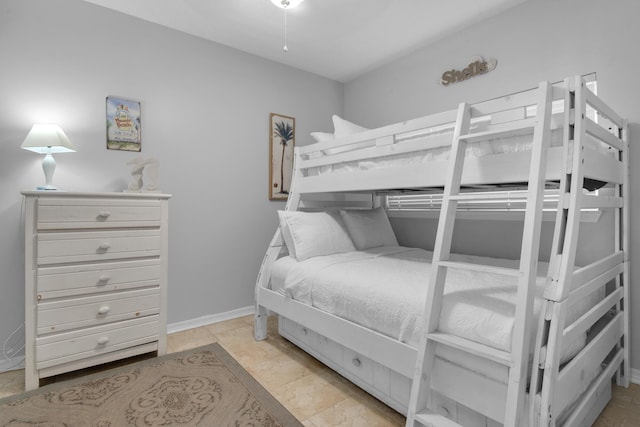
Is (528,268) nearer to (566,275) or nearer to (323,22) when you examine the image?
(566,275)

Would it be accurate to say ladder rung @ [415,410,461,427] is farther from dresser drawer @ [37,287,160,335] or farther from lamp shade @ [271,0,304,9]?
lamp shade @ [271,0,304,9]

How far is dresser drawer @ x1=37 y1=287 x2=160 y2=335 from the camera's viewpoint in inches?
73.4

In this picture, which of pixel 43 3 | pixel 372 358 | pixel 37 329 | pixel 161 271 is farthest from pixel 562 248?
pixel 43 3

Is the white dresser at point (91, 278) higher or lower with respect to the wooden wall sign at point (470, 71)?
lower

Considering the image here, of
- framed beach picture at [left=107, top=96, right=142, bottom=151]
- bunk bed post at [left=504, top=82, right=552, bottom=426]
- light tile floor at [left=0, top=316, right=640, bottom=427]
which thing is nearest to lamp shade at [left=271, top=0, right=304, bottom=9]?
framed beach picture at [left=107, top=96, right=142, bottom=151]

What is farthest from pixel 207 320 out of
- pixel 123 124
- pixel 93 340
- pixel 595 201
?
pixel 595 201

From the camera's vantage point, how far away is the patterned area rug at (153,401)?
160 cm

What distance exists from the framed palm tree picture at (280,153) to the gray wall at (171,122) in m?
0.07

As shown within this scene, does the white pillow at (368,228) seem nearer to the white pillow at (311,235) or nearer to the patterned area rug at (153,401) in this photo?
the white pillow at (311,235)

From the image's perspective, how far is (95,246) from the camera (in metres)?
2.00

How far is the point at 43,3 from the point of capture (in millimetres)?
2205

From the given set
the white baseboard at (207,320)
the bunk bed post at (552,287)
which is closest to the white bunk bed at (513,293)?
the bunk bed post at (552,287)

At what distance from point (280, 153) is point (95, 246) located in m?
1.81

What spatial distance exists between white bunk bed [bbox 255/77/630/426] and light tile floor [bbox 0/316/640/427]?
73mm
